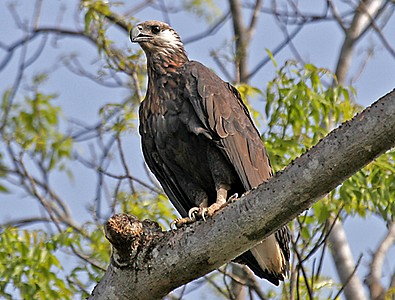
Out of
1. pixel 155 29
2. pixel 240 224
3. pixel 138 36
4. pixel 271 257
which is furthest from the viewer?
pixel 155 29

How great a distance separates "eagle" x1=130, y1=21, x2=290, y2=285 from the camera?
511cm

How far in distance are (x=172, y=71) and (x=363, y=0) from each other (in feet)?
17.8

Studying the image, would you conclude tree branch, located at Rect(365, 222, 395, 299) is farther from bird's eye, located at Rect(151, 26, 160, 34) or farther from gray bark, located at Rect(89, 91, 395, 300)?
gray bark, located at Rect(89, 91, 395, 300)

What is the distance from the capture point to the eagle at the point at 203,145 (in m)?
5.11

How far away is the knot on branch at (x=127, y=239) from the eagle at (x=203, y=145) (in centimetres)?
102

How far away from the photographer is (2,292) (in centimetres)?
575

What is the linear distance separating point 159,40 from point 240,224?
8.02 feet

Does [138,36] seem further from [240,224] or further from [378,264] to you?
[378,264]

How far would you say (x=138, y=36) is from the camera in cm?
586

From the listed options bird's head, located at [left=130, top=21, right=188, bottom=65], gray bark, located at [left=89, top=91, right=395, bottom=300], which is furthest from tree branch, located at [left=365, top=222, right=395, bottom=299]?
gray bark, located at [left=89, top=91, right=395, bottom=300]

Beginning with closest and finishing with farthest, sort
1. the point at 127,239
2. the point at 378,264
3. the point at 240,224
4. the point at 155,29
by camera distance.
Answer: the point at 240,224 → the point at 127,239 → the point at 155,29 → the point at 378,264

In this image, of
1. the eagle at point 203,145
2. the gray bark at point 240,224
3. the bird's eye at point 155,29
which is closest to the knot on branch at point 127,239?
the gray bark at point 240,224

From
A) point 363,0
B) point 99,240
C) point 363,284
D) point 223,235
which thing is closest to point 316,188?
point 223,235

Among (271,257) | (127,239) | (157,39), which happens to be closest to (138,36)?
(157,39)
